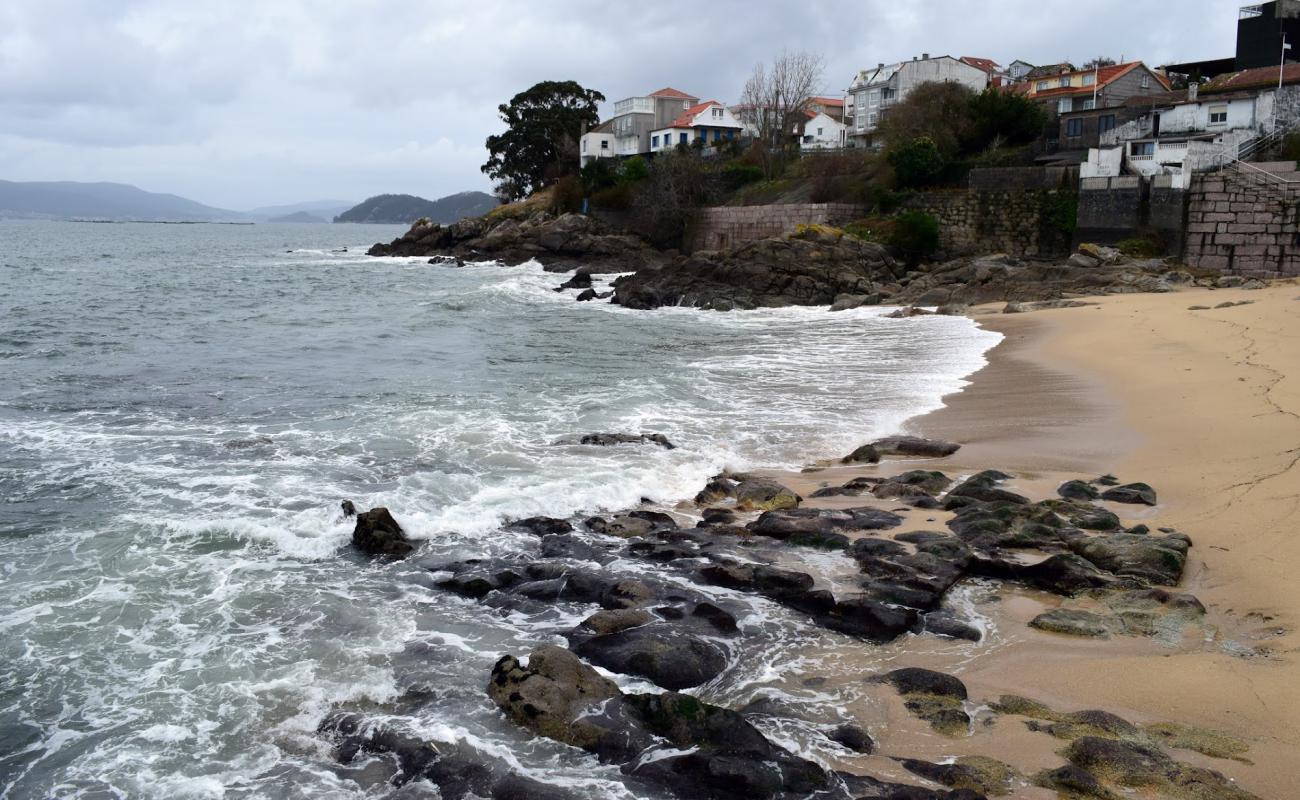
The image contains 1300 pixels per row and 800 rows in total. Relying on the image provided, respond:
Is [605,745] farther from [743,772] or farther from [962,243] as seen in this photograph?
[962,243]

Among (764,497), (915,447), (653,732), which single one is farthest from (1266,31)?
(653,732)

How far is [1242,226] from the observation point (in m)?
30.5

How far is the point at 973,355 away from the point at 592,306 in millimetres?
17953

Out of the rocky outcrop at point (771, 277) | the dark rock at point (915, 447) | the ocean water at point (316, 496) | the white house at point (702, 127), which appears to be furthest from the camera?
the white house at point (702, 127)

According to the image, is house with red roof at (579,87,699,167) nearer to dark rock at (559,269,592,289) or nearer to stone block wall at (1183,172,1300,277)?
dark rock at (559,269,592,289)

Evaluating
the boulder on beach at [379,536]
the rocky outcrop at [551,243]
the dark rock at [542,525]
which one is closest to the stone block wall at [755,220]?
the rocky outcrop at [551,243]

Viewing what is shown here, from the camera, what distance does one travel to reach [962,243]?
3950cm

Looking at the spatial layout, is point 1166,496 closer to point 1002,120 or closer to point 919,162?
point 919,162

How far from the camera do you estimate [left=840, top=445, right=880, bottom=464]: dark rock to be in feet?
40.5

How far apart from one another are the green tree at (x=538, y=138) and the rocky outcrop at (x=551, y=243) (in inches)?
251

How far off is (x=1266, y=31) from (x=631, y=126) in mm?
40980

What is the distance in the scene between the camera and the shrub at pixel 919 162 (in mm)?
41500

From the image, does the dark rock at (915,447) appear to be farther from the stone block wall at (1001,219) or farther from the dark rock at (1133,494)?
the stone block wall at (1001,219)

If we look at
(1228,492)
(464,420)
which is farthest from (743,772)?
(464,420)
